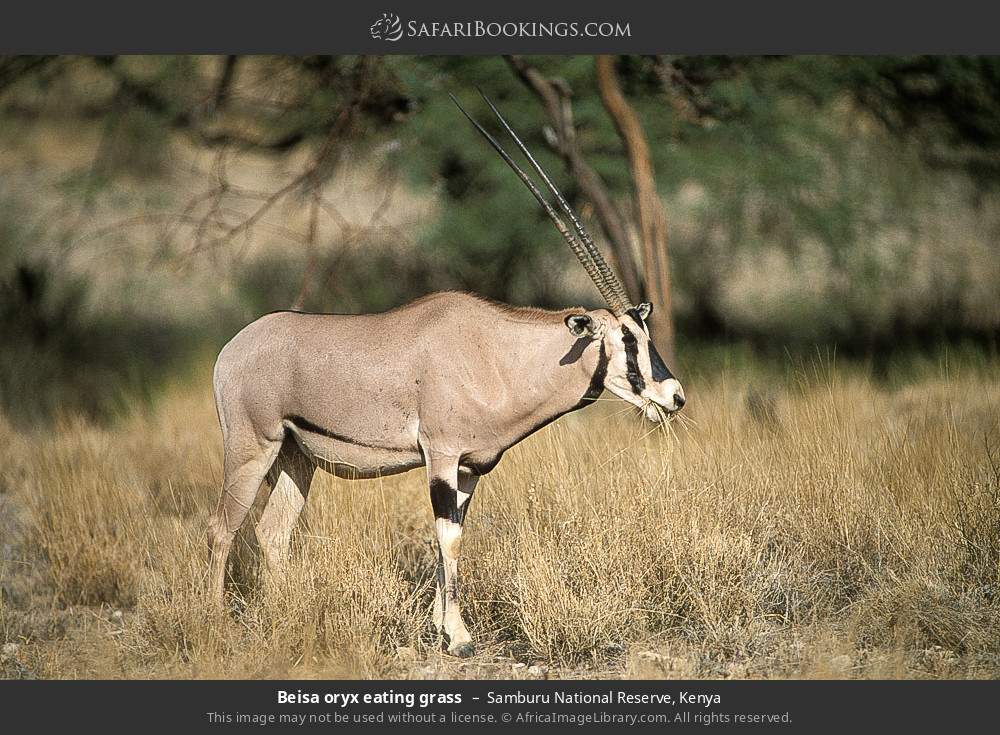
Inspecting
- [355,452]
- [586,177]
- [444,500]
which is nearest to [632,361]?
[444,500]

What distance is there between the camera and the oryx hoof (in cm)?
623

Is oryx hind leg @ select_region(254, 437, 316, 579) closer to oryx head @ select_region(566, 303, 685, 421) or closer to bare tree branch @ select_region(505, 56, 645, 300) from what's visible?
oryx head @ select_region(566, 303, 685, 421)

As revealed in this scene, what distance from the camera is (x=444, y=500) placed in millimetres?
6109

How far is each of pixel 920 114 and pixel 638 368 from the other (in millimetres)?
11522

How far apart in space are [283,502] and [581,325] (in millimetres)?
2347

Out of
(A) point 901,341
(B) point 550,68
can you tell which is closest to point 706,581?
(B) point 550,68

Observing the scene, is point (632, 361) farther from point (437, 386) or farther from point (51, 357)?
point (51, 357)

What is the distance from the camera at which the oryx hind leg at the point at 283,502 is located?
22.9 ft

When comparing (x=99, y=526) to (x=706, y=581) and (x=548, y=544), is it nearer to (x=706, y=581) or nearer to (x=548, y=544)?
(x=548, y=544)

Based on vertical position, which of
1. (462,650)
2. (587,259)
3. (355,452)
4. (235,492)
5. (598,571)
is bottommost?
(462,650)

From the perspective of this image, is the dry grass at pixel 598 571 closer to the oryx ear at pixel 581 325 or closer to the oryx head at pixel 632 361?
the oryx head at pixel 632 361

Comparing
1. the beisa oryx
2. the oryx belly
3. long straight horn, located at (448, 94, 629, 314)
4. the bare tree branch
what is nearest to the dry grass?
the beisa oryx

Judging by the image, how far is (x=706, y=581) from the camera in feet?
21.3

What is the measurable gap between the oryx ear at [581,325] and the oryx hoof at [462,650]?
1825 mm
